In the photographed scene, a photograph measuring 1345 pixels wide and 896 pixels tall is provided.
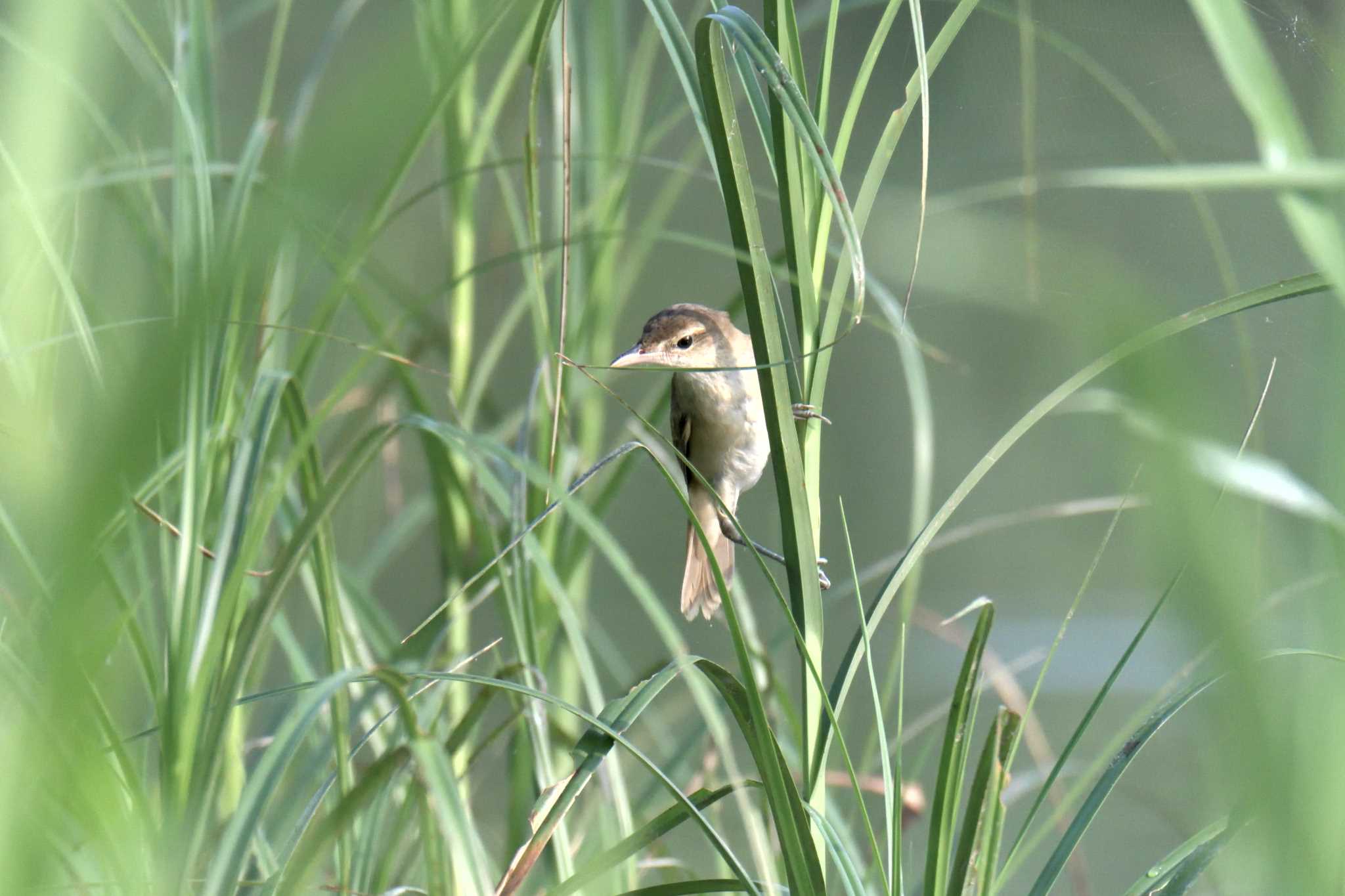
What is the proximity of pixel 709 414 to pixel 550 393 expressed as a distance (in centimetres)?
53

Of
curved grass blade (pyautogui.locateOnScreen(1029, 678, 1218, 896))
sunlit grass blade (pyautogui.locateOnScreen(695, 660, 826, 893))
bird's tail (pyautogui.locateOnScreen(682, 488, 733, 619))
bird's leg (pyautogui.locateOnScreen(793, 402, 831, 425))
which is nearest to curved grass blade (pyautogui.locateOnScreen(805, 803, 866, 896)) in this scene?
sunlit grass blade (pyautogui.locateOnScreen(695, 660, 826, 893))

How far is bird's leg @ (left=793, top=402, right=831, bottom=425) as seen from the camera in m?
0.71

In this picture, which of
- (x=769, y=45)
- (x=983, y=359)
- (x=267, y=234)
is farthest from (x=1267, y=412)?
(x=267, y=234)

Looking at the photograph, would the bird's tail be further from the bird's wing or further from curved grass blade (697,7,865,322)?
curved grass blade (697,7,865,322)

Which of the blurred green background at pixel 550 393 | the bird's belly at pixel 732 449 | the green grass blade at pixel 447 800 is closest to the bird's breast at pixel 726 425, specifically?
the bird's belly at pixel 732 449

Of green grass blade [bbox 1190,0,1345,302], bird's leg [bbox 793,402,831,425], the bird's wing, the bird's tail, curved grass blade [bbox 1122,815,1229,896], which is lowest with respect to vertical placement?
the bird's tail

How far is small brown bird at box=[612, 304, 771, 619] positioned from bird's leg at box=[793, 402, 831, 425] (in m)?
0.64

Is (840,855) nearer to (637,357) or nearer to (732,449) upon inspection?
(637,357)

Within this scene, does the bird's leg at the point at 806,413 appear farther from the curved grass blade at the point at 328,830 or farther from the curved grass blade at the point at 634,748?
the curved grass blade at the point at 328,830

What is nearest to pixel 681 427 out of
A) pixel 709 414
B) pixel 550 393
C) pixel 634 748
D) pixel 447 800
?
pixel 709 414

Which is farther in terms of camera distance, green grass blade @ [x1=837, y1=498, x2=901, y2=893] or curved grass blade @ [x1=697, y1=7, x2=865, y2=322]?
green grass blade @ [x1=837, y1=498, x2=901, y2=893]

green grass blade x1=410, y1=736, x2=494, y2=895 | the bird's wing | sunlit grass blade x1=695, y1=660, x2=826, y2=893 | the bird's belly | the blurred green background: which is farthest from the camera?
the bird's wing

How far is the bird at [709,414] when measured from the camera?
1444mm

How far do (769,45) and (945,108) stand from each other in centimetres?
111
